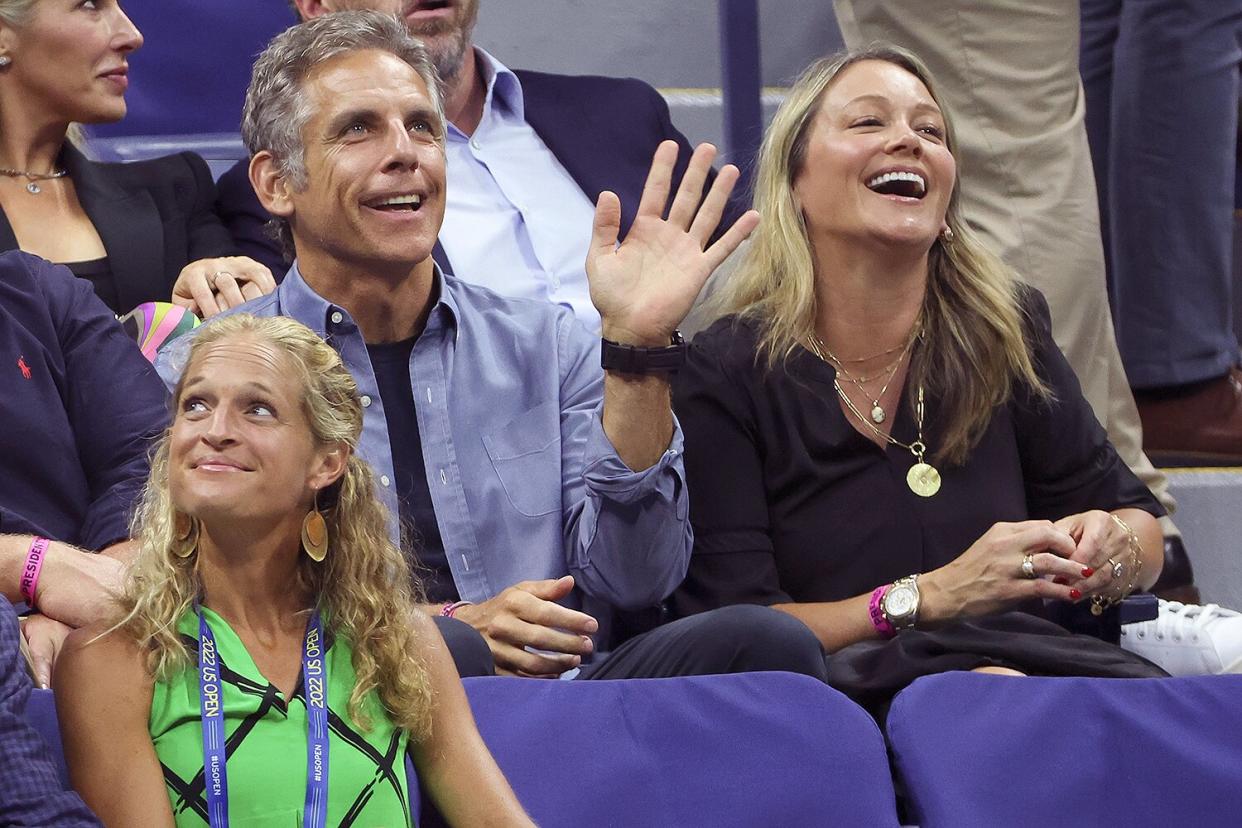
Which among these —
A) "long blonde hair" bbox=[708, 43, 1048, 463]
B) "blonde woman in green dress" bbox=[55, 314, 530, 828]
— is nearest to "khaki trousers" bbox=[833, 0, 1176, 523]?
"long blonde hair" bbox=[708, 43, 1048, 463]

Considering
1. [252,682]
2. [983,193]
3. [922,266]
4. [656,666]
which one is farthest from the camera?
[983,193]

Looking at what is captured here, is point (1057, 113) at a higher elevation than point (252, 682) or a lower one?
higher

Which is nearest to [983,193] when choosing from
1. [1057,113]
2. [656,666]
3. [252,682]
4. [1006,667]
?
[1057,113]

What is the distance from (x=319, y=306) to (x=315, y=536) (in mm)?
531

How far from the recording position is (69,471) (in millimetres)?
2074

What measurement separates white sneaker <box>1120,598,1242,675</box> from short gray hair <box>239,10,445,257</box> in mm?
1081

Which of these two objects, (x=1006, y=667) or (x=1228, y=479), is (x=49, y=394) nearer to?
(x=1006, y=667)

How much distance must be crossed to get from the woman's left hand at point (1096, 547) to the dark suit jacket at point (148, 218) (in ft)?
4.16

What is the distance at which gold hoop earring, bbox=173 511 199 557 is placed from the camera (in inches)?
68.0

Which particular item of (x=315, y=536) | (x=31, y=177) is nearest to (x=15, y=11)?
(x=31, y=177)

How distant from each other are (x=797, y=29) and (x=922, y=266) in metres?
1.19

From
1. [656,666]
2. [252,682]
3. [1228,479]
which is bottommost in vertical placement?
[1228,479]

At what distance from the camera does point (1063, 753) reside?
1.82 m

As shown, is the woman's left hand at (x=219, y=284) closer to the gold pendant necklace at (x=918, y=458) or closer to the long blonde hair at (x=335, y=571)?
the long blonde hair at (x=335, y=571)
